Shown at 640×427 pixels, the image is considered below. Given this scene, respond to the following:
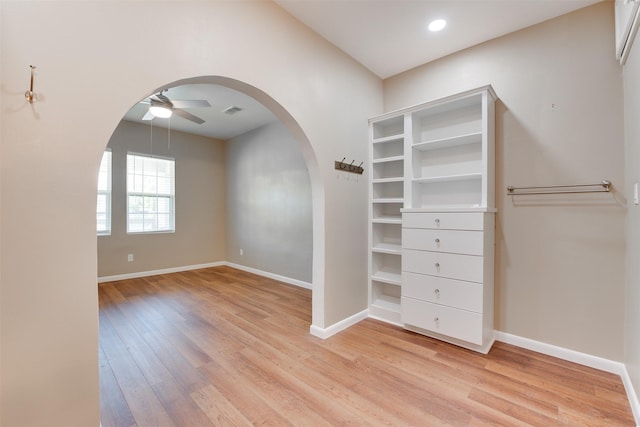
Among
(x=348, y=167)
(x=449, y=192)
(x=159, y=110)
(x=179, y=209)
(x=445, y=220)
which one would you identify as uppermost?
(x=159, y=110)

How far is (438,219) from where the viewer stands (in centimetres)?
245

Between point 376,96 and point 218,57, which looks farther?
point 376,96

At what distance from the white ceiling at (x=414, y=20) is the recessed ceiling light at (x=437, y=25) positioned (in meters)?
0.04

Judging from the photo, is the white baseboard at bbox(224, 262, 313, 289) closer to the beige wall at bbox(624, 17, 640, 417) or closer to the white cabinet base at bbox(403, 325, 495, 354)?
the white cabinet base at bbox(403, 325, 495, 354)

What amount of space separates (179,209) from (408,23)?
5014 millimetres

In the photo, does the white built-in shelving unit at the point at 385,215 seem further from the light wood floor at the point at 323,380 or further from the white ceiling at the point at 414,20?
the white ceiling at the point at 414,20

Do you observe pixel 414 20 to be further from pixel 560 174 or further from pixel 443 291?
pixel 443 291

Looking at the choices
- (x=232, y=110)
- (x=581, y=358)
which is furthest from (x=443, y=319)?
(x=232, y=110)

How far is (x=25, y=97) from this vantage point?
3.70 feet

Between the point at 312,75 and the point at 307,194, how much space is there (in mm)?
2099

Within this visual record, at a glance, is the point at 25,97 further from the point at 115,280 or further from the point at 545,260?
the point at 115,280

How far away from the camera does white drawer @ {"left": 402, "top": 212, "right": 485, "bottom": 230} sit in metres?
2.25

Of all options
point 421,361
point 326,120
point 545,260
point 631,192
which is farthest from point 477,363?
point 326,120

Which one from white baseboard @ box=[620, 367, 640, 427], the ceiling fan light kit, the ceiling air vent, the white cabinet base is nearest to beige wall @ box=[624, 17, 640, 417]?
white baseboard @ box=[620, 367, 640, 427]
